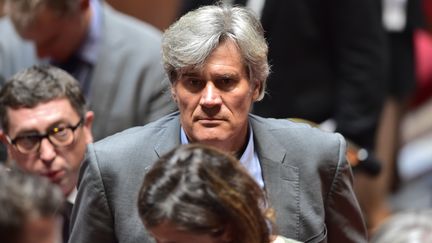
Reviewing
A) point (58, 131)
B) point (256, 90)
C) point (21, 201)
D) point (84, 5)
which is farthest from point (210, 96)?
point (84, 5)

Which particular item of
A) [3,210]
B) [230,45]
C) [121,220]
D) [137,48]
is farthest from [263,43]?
[137,48]

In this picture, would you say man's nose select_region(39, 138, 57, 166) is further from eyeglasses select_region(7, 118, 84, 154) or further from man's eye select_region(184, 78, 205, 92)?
man's eye select_region(184, 78, 205, 92)

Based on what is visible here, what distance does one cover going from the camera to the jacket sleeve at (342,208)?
361cm

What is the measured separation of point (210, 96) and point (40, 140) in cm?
74

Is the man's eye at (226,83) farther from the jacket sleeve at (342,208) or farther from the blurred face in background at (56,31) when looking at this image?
the blurred face in background at (56,31)

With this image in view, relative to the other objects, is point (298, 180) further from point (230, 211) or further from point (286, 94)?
point (286, 94)

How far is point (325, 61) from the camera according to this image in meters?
5.27

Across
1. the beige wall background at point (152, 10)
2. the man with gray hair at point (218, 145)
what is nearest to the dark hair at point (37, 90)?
the man with gray hair at point (218, 145)

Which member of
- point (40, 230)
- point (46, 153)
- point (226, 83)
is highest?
point (226, 83)

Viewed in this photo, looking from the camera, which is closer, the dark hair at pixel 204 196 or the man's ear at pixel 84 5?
the dark hair at pixel 204 196

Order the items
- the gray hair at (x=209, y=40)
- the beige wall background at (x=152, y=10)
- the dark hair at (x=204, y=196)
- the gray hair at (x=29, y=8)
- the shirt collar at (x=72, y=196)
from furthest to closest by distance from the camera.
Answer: the beige wall background at (x=152, y=10)
the gray hair at (x=29, y=8)
the shirt collar at (x=72, y=196)
the gray hair at (x=209, y=40)
the dark hair at (x=204, y=196)

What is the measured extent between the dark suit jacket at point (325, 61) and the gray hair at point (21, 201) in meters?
2.51

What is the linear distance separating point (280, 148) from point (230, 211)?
2.28 ft

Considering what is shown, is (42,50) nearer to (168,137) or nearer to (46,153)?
(46,153)
